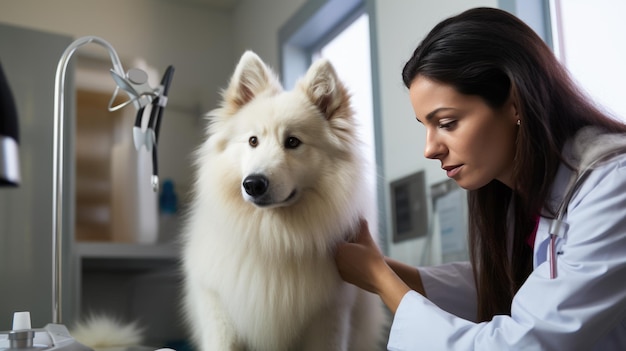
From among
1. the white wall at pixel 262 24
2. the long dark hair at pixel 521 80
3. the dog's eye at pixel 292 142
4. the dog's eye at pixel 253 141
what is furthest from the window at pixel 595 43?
the white wall at pixel 262 24

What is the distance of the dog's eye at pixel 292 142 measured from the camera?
1684mm

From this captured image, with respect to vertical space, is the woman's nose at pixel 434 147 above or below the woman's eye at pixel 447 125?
below

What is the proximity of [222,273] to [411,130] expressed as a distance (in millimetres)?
1049

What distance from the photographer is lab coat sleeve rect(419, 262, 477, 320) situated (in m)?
1.72

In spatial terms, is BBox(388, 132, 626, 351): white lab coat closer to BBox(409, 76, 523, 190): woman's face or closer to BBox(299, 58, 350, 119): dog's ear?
BBox(409, 76, 523, 190): woman's face

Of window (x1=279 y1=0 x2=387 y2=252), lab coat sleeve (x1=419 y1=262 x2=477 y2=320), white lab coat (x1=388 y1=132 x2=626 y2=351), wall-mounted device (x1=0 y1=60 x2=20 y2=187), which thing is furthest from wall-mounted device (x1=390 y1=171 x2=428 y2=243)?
wall-mounted device (x1=0 y1=60 x2=20 y2=187)

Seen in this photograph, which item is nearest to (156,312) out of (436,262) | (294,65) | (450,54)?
(294,65)

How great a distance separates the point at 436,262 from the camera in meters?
2.24

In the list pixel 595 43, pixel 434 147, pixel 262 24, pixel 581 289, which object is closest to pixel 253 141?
pixel 434 147

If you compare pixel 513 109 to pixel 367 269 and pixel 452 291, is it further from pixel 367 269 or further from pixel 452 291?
pixel 452 291

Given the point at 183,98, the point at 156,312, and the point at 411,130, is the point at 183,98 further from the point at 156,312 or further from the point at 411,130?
the point at 411,130

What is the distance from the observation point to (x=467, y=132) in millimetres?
1207

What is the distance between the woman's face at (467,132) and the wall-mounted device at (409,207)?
1.00m

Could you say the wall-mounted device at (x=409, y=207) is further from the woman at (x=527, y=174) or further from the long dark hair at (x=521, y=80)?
the long dark hair at (x=521, y=80)
